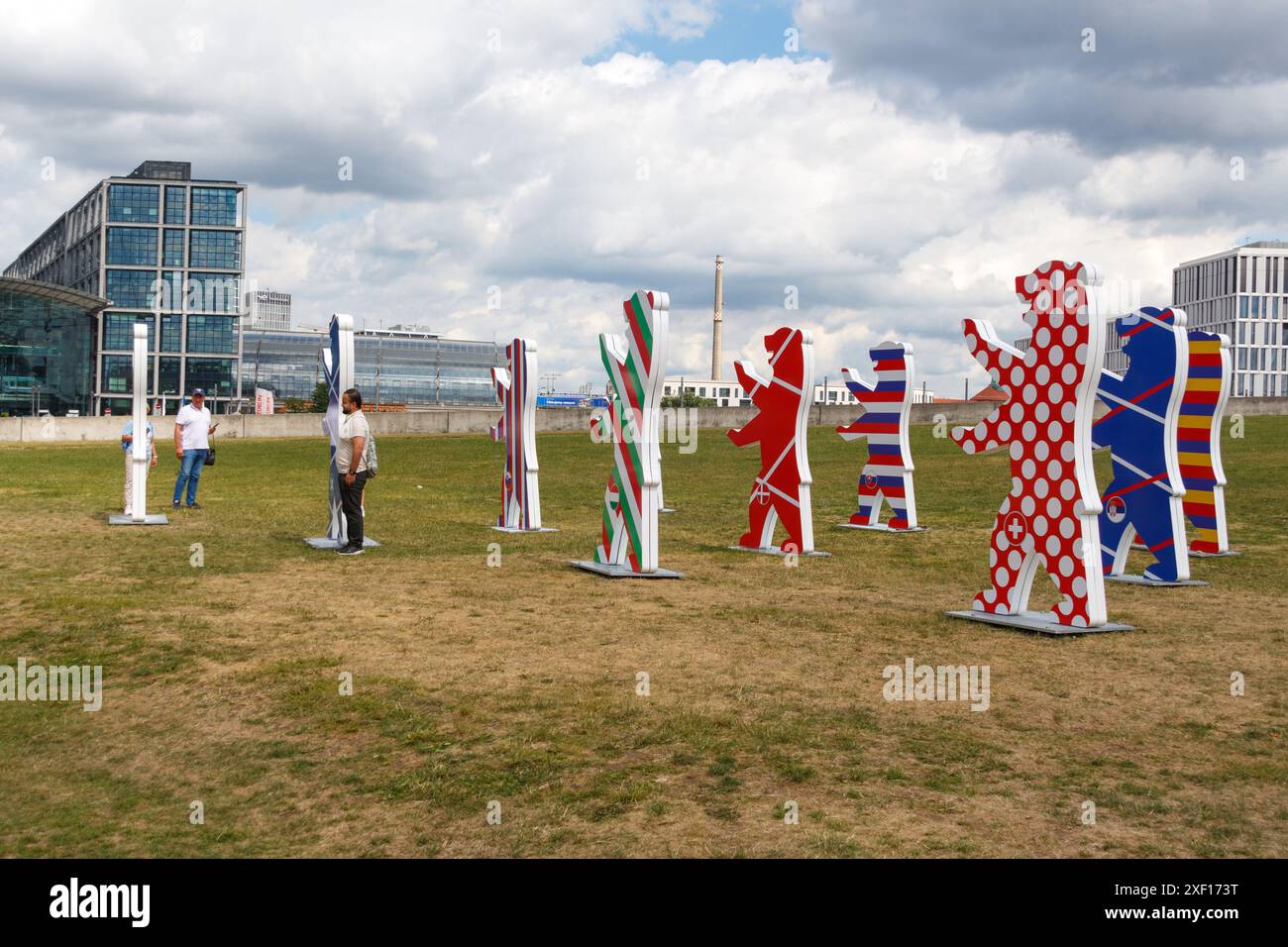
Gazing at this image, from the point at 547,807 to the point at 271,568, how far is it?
8.65 meters

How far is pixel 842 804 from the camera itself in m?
5.57

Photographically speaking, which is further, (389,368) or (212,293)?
(389,368)

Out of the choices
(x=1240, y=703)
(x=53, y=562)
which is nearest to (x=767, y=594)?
(x=1240, y=703)

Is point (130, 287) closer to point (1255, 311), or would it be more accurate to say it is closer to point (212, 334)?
point (212, 334)

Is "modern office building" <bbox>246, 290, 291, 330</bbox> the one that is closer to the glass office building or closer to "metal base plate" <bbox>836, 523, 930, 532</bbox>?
the glass office building

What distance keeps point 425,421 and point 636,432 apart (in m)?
39.7

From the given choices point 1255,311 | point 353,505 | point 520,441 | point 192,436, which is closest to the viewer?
point 353,505

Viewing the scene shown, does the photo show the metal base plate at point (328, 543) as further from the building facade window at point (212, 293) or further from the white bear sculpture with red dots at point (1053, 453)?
the building facade window at point (212, 293)

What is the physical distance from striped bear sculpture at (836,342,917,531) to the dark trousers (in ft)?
22.8

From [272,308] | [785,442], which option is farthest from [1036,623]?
[272,308]

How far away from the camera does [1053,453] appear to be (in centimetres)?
Answer: 970

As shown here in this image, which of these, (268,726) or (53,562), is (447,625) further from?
(53,562)

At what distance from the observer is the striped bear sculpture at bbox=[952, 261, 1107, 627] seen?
9.39 m

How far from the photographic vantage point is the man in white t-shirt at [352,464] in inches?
578
